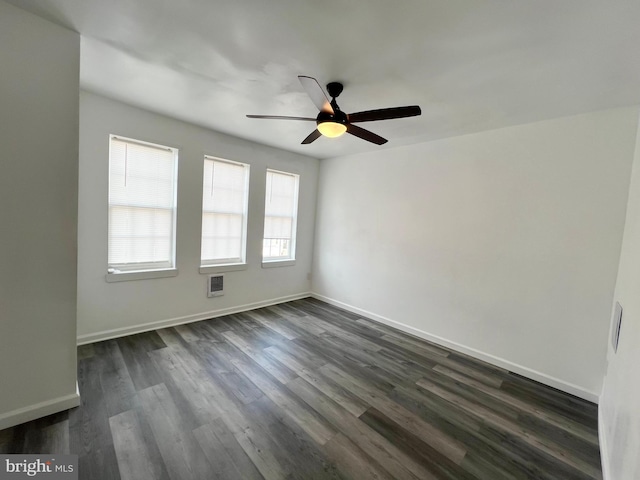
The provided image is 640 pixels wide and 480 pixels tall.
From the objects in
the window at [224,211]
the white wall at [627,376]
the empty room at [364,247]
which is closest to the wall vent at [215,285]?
the empty room at [364,247]

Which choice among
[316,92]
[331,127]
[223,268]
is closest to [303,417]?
[331,127]

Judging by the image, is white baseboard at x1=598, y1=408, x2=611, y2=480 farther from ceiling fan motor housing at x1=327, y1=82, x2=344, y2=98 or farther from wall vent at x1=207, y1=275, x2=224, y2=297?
wall vent at x1=207, y1=275, x2=224, y2=297

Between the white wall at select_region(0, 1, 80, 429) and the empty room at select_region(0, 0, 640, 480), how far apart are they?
1 centimetres

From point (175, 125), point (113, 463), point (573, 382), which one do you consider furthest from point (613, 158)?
point (175, 125)

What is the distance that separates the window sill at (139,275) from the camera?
2951mm

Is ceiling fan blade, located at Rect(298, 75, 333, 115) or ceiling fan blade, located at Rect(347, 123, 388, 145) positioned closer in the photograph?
ceiling fan blade, located at Rect(298, 75, 333, 115)

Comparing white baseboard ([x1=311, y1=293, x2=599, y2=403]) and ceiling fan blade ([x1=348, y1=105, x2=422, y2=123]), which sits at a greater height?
ceiling fan blade ([x1=348, y1=105, x2=422, y2=123])

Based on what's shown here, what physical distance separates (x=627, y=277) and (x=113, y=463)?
3600 millimetres

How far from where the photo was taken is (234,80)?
2260mm

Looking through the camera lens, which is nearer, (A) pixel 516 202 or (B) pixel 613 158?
(B) pixel 613 158

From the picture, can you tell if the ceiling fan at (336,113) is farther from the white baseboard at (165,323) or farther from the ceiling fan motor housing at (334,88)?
the white baseboard at (165,323)

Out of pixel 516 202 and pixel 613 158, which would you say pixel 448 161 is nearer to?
pixel 516 202

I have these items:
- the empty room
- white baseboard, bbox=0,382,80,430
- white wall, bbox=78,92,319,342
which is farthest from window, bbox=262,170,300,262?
white baseboard, bbox=0,382,80,430

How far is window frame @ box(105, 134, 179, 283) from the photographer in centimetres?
292
